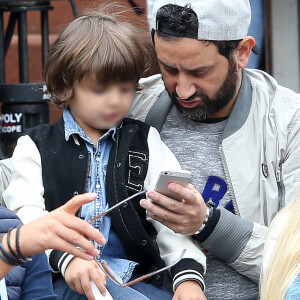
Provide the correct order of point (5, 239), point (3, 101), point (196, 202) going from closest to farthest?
point (5, 239), point (196, 202), point (3, 101)

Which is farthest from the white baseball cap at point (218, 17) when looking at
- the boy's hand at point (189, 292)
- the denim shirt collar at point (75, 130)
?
the boy's hand at point (189, 292)

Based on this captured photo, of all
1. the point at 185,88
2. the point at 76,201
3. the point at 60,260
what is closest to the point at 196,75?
the point at 185,88

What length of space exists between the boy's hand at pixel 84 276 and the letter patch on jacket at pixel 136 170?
1.17 feet

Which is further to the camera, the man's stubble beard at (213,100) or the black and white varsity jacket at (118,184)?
the man's stubble beard at (213,100)

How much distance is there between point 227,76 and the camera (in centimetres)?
311

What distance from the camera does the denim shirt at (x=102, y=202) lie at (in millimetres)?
2854

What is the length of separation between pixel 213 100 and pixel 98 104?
0.44m

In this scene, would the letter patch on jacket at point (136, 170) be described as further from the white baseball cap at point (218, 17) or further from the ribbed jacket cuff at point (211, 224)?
the white baseball cap at point (218, 17)

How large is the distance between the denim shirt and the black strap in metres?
0.29

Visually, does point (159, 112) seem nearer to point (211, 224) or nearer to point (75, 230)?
point (211, 224)

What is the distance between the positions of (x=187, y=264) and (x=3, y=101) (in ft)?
4.81

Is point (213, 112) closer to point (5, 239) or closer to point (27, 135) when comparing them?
point (27, 135)

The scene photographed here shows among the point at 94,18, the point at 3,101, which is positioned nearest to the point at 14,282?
the point at 94,18

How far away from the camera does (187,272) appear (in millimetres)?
2816
